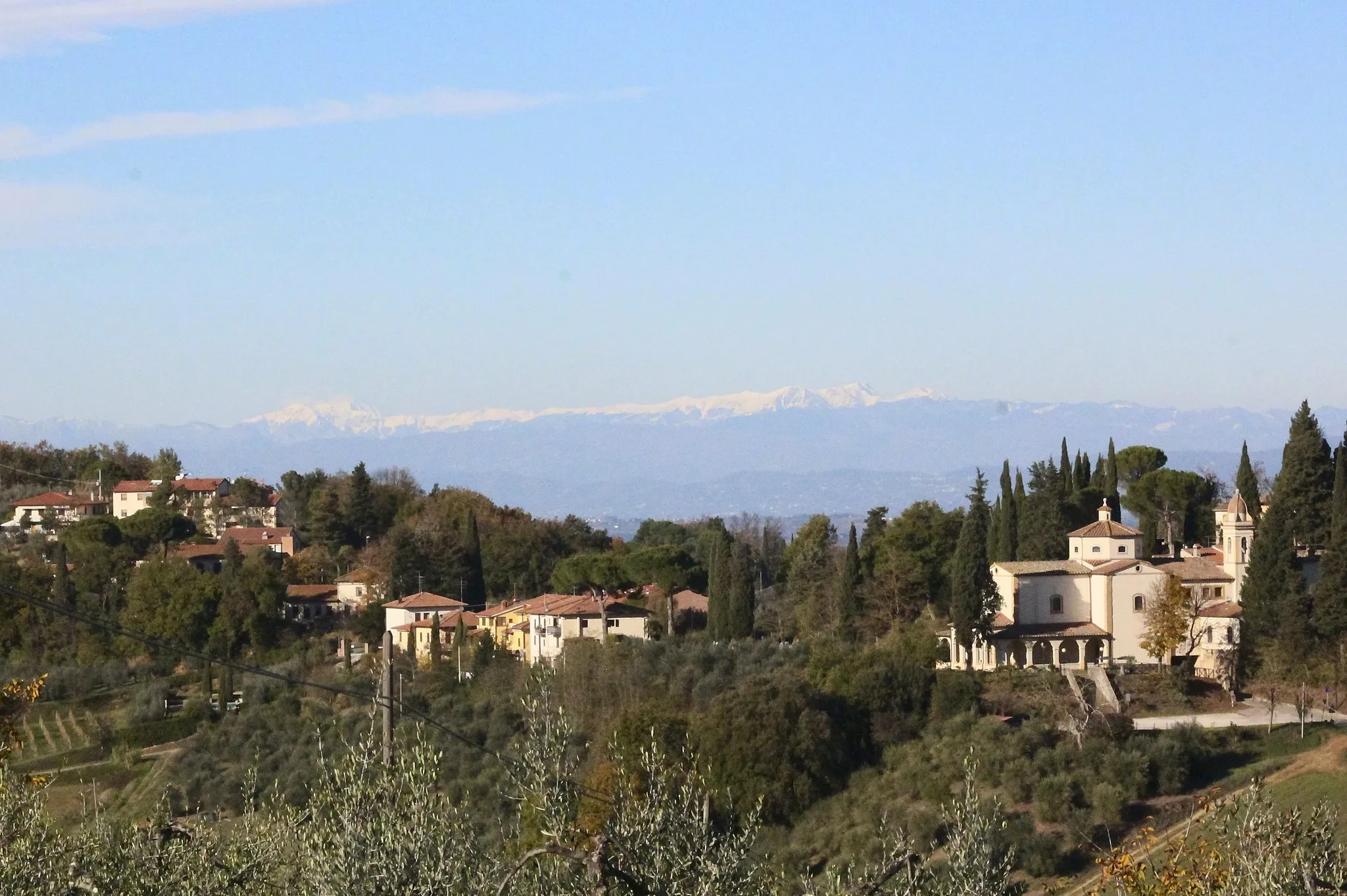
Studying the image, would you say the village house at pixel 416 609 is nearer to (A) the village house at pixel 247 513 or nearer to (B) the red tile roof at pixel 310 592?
(B) the red tile roof at pixel 310 592

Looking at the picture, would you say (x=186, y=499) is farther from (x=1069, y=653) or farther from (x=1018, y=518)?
(x=1069, y=653)

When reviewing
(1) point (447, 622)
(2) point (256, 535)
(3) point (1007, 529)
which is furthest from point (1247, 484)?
(2) point (256, 535)

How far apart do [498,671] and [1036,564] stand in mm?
12494

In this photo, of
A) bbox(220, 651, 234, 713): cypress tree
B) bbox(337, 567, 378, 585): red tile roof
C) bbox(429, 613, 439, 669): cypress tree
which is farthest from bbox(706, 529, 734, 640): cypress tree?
bbox(337, 567, 378, 585): red tile roof

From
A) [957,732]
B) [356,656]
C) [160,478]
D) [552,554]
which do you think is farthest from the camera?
[160,478]

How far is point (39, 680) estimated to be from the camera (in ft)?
42.1

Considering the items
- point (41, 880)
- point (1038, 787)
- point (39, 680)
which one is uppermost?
point (39, 680)

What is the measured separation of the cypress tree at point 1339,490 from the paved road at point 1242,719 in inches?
138

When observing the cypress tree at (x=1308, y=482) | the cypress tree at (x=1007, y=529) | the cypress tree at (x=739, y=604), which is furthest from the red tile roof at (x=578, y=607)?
the cypress tree at (x=1308, y=482)

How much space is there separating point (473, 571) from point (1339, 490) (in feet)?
79.9

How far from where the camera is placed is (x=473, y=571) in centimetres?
5034

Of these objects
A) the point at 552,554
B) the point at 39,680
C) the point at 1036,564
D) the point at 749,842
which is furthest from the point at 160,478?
the point at 749,842

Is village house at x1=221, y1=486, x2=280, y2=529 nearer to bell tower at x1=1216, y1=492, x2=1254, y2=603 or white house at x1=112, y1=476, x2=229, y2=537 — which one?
white house at x1=112, y1=476, x2=229, y2=537

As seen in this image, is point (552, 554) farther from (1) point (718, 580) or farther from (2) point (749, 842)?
(2) point (749, 842)
